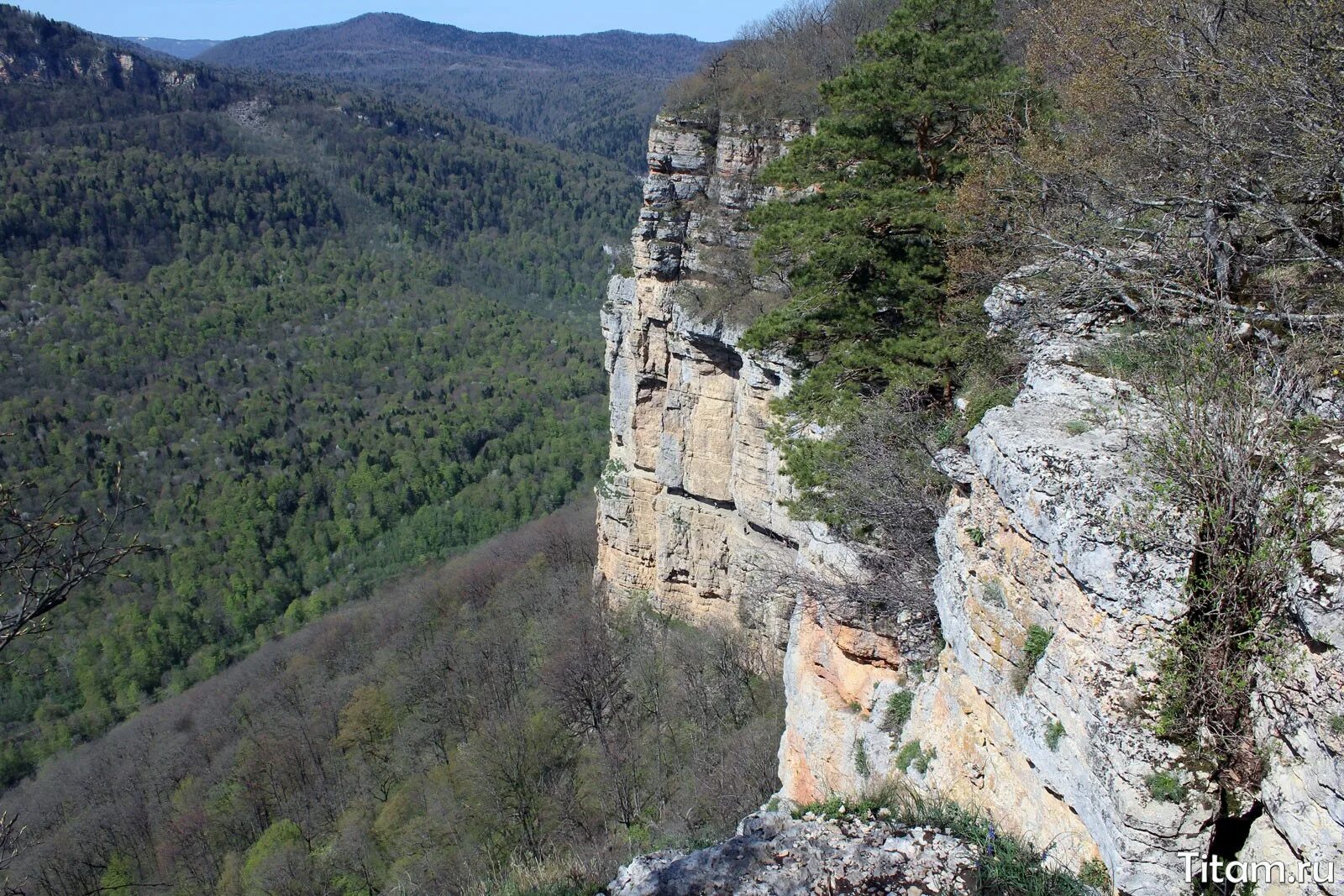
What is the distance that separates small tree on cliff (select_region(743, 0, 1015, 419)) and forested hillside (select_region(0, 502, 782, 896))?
9.18 metres

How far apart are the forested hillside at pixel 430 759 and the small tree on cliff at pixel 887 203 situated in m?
9.18

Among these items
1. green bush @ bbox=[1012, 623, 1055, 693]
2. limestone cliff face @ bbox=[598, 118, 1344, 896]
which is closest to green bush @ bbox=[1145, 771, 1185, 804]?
limestone cliff face @ bbox=[598, 118, 1344, 896]

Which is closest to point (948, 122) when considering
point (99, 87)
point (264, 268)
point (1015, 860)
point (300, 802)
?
point (1015, 860)

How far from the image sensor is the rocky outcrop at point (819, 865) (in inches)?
218

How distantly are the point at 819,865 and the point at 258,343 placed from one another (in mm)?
71920

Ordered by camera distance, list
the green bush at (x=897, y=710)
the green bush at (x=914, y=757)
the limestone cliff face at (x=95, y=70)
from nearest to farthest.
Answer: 1. the green bush at (x=914, y=757)
2. the green bush at (x=897, y=710)
3. the limestone cliff face at (x=95, y=70)

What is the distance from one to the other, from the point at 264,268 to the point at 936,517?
8393 cm

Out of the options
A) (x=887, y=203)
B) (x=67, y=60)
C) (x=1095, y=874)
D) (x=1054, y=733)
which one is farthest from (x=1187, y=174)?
(x=67, y=60)

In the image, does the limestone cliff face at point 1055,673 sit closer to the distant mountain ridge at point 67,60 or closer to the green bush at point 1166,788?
the green bush at point 1166,788

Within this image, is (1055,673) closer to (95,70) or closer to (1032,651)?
(1032,651)

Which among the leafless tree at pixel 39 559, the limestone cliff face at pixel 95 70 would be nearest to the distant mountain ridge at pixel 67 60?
the limestone cliff face at pixel 95 70

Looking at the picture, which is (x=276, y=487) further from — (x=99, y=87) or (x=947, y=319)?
(x=99, y=87)

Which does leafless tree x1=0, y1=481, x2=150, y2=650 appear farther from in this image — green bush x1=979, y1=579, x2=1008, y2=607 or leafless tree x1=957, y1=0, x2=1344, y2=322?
leafless tree x1=957, y1=0, x2=1344, y2=322

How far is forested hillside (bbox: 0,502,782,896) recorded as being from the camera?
65.5 ft
